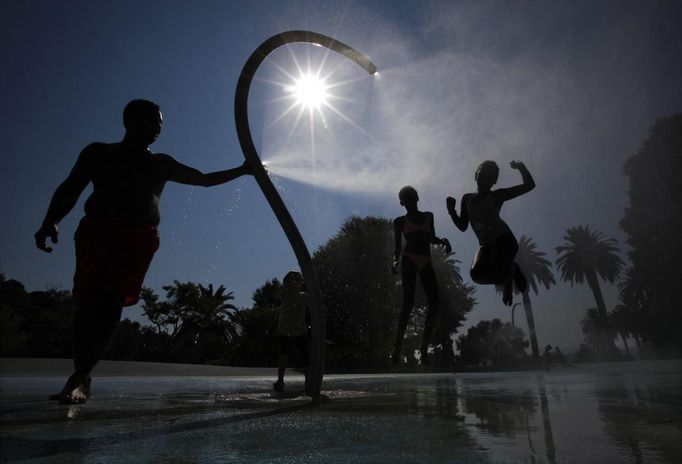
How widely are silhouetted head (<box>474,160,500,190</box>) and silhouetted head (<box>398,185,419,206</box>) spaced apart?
86 cm

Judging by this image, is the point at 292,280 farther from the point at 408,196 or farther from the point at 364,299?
the point at 364,299

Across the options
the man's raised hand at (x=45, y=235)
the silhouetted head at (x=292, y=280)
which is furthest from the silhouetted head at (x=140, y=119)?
the silhouetted head at (x=292, y=280)

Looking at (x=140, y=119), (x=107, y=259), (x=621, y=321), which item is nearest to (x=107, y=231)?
(x=107, y=259)

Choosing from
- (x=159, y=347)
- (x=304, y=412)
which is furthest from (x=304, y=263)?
(x=159, y=347)

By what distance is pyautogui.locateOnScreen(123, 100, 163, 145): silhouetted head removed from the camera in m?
3.56

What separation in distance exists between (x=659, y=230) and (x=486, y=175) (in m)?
40.5

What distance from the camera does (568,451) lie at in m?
1.98

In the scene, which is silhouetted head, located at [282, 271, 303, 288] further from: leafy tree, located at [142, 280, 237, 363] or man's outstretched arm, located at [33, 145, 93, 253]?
leafy tree, located at [142, 280, 237, 363]

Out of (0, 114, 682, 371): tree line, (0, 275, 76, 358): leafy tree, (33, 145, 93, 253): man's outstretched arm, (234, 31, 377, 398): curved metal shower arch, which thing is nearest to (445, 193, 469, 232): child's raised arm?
(234, 31, 377, 398): curved metal shower arch

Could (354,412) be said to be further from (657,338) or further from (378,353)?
(657,338)

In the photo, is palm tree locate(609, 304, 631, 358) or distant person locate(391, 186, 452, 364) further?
palm tree locate(609, 304, 631, 358)

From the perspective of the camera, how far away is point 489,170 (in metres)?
4.63

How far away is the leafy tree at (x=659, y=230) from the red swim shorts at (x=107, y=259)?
41.4 metres

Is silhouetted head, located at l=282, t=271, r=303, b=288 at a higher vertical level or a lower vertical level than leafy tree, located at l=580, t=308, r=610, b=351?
lower
